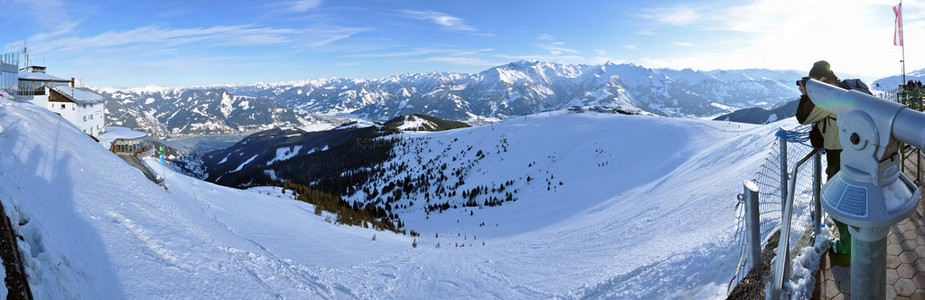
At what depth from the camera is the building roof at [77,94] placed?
2906 centimetres

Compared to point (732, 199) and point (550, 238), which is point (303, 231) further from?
point (732, 199)

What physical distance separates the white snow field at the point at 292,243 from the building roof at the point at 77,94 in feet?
80.0

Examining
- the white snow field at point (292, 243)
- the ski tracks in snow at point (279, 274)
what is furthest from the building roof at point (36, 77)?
the ski tracks in snow at point (279, 274)

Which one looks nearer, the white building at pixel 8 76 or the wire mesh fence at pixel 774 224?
the wire mesh fence at pixel 774 224

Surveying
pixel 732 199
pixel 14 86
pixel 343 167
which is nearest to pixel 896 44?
pixel 732 199

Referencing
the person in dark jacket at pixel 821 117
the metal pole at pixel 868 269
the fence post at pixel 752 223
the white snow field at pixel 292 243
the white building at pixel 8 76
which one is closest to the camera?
the metal pole at pixel 868 269

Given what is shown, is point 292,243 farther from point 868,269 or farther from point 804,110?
point 868,269

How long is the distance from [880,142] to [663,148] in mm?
30285

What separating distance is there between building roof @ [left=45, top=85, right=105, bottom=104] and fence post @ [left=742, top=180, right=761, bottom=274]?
132 feet

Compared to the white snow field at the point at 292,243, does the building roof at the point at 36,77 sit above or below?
above

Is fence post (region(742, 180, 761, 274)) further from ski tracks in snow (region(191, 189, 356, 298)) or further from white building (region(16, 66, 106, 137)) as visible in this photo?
white building (region(16, 66, 106, 137))

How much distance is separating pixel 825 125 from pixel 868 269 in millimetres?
2750

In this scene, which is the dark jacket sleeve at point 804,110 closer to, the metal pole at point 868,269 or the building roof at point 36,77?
the metal pole at point 868,269

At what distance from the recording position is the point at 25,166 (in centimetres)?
614
